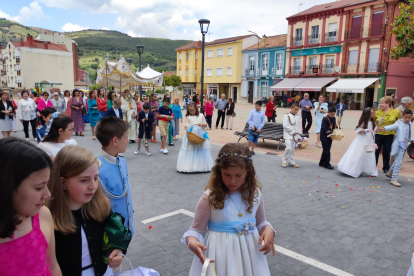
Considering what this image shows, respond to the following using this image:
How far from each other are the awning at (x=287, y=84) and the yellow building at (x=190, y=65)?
19.7 metres

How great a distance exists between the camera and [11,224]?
1296mm

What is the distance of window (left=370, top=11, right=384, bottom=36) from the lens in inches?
1212

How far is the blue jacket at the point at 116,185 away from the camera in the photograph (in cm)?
272

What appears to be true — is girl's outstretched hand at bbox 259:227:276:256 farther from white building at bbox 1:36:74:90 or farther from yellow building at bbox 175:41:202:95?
white building at bbox 1:36:74:90

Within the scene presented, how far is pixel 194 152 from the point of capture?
7598 mm

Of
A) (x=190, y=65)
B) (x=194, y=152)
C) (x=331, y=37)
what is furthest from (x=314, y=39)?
(x=194, y=152)

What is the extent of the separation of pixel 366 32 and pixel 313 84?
7.53 metres

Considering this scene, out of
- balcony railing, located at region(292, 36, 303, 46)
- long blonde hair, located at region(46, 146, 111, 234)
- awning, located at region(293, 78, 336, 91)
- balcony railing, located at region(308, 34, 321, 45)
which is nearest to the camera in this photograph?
long blonde hair, located at region(46, 146, 111, 234)

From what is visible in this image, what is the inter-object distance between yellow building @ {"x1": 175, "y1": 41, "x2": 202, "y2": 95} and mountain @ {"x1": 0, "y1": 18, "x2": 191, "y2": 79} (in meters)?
58.9

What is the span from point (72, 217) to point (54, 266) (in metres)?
0.31

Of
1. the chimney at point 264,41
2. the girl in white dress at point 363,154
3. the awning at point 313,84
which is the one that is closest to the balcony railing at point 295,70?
the awning at point 313,84

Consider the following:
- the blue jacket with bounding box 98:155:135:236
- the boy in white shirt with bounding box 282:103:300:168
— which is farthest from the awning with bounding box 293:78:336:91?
the blue jacket with bounding box 98:155:135:236

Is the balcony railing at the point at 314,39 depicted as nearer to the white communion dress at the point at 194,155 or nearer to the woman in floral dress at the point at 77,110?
the woman in floral dress at the point at 77,110

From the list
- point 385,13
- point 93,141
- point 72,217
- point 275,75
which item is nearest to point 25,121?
point 93,141
